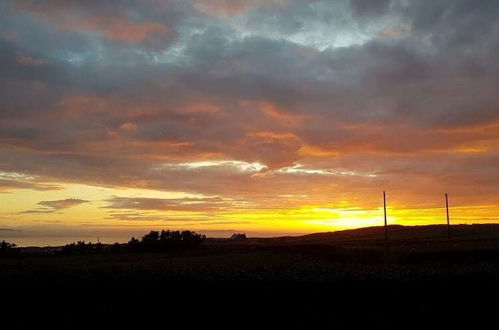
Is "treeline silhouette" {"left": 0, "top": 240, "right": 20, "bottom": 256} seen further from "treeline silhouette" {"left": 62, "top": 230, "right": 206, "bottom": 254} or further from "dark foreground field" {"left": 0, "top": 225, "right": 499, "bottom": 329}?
"dark foreground field" {"left": 0, "top": 225, "right": 499, "bottom": 329}

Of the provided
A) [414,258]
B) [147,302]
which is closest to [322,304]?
[147,302]

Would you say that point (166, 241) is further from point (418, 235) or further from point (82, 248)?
point (418, 235)

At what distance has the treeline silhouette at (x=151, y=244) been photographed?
201ft

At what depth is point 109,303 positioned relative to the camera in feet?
40.2

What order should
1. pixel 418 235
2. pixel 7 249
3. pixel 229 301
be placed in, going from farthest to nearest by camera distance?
pixel 418 235, pixel 7 249, pixel 229 301

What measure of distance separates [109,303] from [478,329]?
9564 mm

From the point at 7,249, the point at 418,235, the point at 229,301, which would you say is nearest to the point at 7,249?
the point at 7,249

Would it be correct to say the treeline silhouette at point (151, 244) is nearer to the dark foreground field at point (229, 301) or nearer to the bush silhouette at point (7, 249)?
the bush silhouette at point (7, 249)

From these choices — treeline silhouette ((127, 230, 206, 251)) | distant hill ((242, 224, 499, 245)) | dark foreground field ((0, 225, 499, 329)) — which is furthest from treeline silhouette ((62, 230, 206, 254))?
dark foreground field ((0, 225, 499, 329))

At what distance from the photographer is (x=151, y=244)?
7025 centimetres

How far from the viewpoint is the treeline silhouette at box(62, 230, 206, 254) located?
61325 mm

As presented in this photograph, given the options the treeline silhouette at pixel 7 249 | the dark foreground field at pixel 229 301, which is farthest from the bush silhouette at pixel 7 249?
the dark foreground field at pixel 229 301

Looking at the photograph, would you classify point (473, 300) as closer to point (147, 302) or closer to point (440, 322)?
point (440, 322)

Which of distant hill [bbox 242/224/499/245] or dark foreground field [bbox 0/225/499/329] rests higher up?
distant hill [bbox 242/224/499/245]
